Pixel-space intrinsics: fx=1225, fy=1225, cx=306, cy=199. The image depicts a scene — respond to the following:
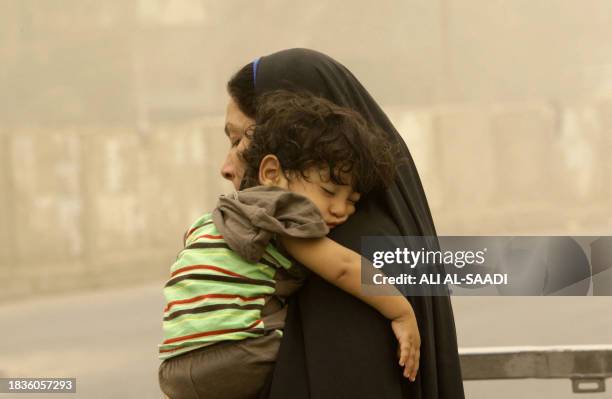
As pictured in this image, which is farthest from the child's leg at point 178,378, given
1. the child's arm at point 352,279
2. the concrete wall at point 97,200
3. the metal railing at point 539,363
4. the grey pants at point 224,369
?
the concrete wall at point 97,200

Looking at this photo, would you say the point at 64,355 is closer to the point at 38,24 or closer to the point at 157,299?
the point at 157,299

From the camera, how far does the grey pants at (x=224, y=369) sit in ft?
6.66

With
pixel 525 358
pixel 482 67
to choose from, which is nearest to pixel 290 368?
pixel 525 358

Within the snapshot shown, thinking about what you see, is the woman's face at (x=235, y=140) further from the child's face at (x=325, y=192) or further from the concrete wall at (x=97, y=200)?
the concrete wall at (x=97, y=200)

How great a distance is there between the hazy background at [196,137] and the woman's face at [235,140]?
4.69 m

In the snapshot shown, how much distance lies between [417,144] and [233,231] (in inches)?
442

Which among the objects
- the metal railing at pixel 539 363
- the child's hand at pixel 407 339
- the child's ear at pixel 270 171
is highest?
the child's ear at pixel 270 171

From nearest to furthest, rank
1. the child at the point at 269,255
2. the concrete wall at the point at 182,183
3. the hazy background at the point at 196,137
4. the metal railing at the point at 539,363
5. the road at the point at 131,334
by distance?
the child at the point at 269,255 → the metal railing at the point at 539,363 → the road at the point at 131,334 → the hazy background at the point at 196,137 → the concrete wall at the point at 182,183

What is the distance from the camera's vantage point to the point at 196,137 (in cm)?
1188

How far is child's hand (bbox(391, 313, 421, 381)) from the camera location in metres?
2.10

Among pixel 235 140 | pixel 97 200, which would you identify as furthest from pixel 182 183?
pixel 235 140

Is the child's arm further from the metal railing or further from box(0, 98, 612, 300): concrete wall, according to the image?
box(0, 98, 612, 300): concrete wall

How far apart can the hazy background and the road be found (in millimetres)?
24

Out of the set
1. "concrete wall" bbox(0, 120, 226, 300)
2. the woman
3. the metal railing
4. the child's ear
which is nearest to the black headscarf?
the woman
